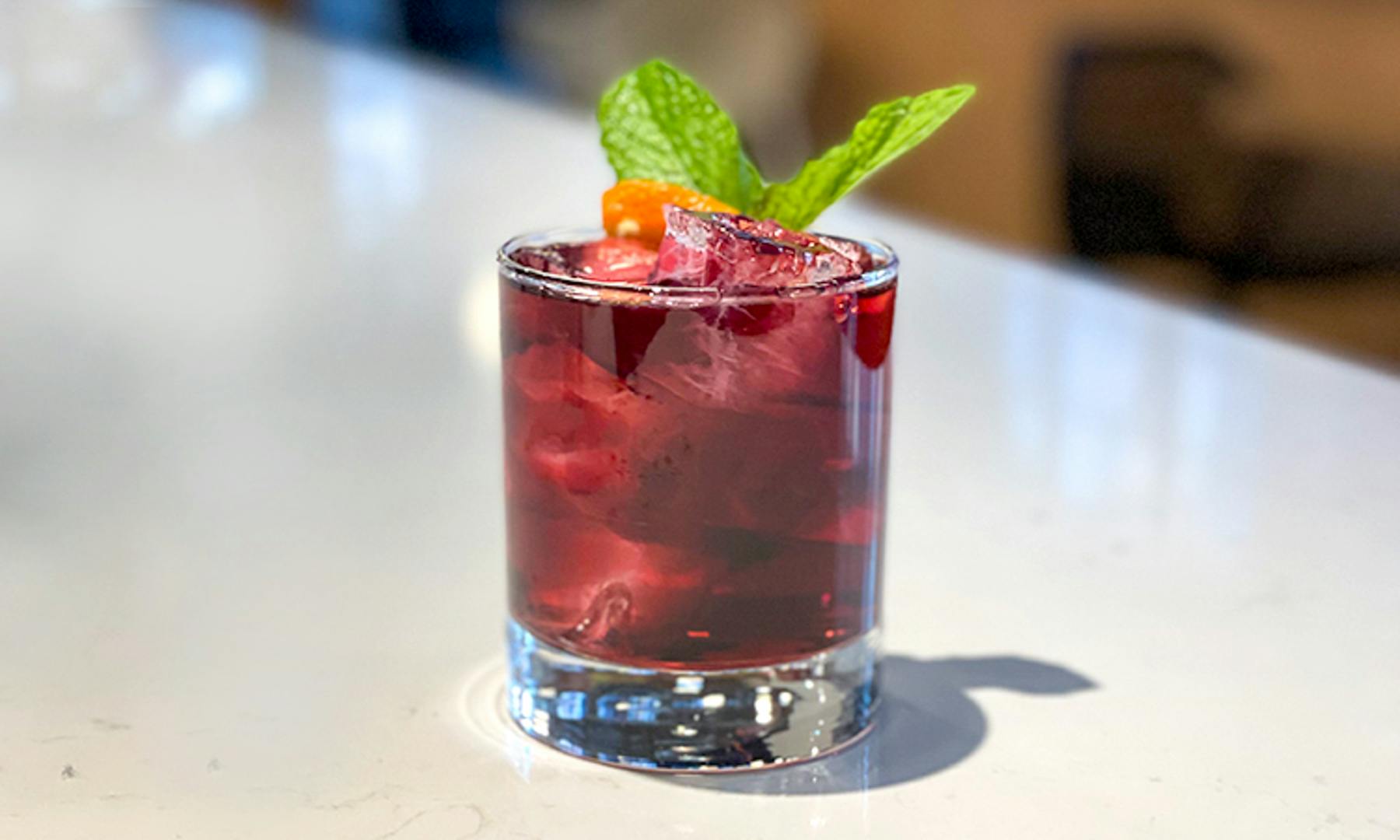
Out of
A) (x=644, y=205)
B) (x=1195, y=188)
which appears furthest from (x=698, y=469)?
(x=1195, y=188)

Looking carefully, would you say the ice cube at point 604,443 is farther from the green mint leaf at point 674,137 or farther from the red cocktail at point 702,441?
the green mint leaf at point 674,137

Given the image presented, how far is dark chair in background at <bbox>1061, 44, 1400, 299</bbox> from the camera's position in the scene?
169 inches

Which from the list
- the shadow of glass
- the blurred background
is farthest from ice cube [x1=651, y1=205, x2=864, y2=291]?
the blurred background

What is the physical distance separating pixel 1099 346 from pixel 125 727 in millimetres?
1059

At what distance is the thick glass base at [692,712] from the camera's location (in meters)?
0.80

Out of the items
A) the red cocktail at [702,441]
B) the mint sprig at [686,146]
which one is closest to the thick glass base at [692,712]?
the red cocktail at [702,441]

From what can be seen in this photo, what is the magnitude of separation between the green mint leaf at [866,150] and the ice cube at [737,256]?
0.06m

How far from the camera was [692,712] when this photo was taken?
801mm

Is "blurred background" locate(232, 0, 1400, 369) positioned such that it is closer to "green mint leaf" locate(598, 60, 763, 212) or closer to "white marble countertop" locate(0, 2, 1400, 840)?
"white marble countertop" locate(0, 2, 1400, 840)

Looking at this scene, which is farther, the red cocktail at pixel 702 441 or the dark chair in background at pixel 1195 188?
the dark chair in background at pixel 1195 188

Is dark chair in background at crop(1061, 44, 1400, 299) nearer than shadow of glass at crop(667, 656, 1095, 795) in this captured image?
No

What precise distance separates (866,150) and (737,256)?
0.12m

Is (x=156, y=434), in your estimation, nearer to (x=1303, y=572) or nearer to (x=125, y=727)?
(x=125, y=727)

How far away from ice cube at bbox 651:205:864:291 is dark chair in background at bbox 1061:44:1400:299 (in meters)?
3.78
